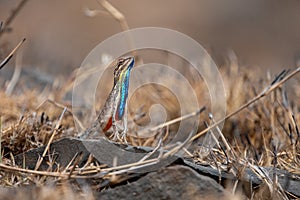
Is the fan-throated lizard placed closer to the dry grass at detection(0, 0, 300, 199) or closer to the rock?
the dry grass at detection(0, 0, 300, 199)

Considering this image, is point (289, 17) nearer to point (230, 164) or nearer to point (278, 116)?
point (278, 116)

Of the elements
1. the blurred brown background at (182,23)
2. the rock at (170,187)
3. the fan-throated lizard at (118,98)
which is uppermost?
the blurred brown background at (182,23)

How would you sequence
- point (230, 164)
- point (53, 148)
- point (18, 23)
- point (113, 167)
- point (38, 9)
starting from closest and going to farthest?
point (113, 167), point (230, 164), point (53, 148), point (18, 23), point (38, 9)

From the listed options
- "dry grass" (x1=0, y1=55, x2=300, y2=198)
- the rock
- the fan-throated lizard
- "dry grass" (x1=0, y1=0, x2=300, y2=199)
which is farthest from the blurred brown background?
the rock

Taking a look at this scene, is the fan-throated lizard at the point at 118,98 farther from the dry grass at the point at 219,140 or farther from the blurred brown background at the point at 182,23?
the blurred brown background at the point at 182,23

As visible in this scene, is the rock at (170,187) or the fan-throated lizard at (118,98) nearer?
the rock at (170,187)

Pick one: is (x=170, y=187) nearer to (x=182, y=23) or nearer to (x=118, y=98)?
(x=118, y=98)

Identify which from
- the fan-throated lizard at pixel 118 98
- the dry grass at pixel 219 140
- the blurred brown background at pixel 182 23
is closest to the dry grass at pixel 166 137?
the dry grass at pixel 219 140

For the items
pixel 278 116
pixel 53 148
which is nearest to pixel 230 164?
pixel 53 148

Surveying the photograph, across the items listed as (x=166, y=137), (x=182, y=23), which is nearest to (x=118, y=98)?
(x=166, y=137)
